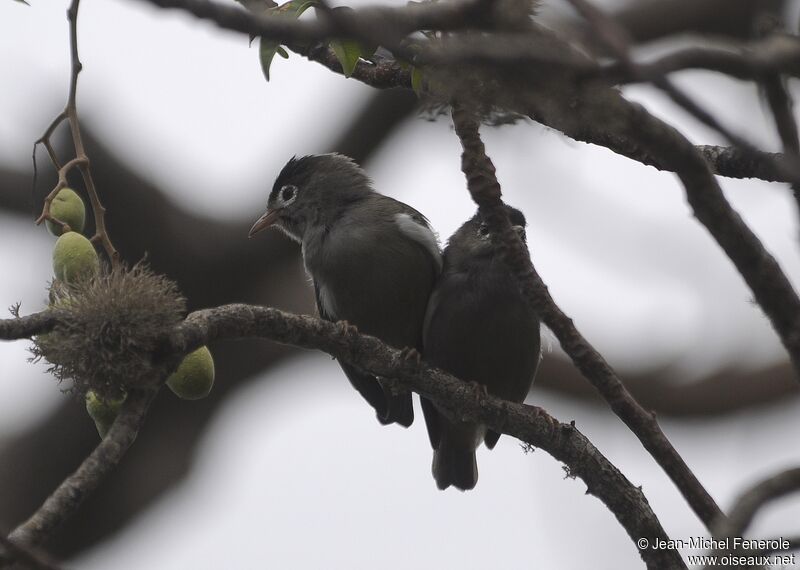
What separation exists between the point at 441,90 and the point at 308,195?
3.40 meters

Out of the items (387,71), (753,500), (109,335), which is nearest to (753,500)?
(753,500)

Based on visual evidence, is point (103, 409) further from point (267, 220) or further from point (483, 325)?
point (267, 220)

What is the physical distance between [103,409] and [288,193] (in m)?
3.19

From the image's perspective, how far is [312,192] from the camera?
19.5 feet

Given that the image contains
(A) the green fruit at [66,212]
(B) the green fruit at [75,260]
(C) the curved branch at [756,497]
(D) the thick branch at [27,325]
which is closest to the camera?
(C) the curved branch at [756,497]

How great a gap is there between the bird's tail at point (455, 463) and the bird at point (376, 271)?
24 cm

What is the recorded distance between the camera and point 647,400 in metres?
8.16

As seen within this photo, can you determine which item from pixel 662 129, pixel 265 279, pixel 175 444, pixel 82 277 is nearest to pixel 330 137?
pixel 265 279

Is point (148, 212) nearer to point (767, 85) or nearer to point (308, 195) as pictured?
point (308, 195)

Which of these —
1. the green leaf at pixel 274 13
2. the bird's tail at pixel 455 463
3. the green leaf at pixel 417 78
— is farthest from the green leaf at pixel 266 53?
the bird's tail at pixel 455 463

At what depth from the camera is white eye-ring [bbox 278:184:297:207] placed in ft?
19.8

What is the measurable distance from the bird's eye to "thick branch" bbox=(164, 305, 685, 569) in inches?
93.9

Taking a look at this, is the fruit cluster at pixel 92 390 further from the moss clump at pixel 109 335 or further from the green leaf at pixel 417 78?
the green leaf at pixel 417 78

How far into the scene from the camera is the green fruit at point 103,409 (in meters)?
3.00
